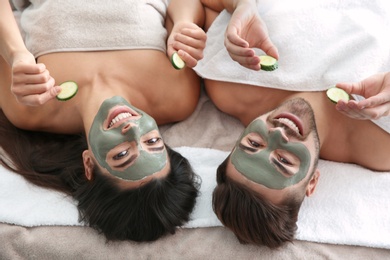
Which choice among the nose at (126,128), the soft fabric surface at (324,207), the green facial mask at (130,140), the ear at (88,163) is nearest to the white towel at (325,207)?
the soft fabric surface at (324,207)

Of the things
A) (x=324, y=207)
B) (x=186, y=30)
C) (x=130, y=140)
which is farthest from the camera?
(x=186, y=30)

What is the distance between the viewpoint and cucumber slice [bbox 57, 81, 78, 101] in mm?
1366

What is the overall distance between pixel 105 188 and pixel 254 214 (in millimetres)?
468

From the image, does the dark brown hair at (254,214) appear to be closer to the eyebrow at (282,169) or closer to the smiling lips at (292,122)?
the eyebrow at (282,169)

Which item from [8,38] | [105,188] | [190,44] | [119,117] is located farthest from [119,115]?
[8,38]

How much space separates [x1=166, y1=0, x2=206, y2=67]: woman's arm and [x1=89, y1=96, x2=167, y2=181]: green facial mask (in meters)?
0.29

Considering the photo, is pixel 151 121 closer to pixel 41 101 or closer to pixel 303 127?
pixel 41 101

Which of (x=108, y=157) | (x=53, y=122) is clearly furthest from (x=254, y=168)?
(x=53, y=122)

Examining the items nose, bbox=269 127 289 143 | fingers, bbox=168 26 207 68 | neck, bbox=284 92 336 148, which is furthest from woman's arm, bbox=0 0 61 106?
neck, bbox=284 92 336 148

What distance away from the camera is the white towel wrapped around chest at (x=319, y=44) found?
1.47 meters

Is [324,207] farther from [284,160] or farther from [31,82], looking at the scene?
[31,82]

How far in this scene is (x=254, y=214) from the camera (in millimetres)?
1266

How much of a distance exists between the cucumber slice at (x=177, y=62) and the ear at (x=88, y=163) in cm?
41

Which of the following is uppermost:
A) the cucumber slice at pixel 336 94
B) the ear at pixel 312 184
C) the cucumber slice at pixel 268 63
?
the cucumber slice at pixel 268 63
